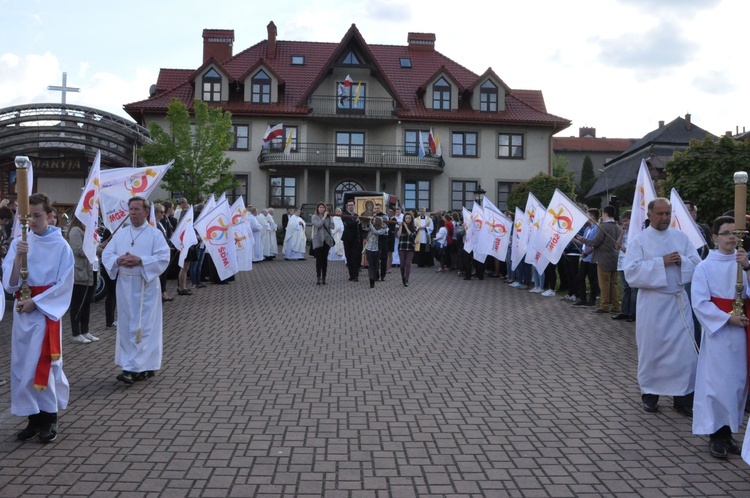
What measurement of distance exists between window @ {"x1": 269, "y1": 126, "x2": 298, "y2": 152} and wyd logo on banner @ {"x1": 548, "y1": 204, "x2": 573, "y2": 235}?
28681mm

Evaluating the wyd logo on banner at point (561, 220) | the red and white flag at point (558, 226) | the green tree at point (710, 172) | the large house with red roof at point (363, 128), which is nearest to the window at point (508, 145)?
the large house with red roof at point (363, 128)

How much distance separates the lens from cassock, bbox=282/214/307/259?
28.4m

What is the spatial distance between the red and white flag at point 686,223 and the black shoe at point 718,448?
3.50 m

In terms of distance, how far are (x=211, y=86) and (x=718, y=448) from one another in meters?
40.9

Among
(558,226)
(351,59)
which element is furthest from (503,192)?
(558,226)

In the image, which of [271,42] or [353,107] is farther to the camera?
[271,42]

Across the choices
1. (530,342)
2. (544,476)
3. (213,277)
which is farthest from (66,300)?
(213,277)

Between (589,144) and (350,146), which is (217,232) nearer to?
(350,146)

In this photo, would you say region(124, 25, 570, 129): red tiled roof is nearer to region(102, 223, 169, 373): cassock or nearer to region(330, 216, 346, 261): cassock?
region(330, 216, 346, 261): cassock

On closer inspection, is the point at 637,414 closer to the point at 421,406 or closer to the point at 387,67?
the point at 421,406

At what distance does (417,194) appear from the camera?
45031 mm

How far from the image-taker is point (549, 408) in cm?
698

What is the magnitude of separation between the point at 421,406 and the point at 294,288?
1098 centimetres

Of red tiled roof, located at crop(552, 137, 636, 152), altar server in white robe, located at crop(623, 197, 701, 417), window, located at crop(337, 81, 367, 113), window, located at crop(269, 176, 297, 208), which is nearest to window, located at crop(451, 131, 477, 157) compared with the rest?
window, located at crop(337, 81, 367, 113)
